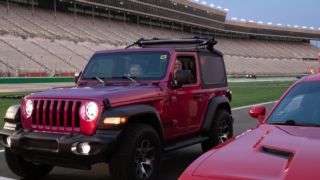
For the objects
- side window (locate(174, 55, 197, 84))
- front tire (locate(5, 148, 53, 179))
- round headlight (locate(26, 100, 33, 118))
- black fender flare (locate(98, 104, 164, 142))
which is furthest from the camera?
side window (locate(174, 55, 197, 84))

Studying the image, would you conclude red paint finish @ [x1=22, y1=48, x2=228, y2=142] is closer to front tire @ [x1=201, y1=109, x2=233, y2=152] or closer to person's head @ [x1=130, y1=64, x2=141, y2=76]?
person's head @ [x1=130, y1=64, x2=141, y2=76]

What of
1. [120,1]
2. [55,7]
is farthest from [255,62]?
[55,7]

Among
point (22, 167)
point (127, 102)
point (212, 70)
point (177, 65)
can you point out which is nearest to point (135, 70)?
point (177, 65)

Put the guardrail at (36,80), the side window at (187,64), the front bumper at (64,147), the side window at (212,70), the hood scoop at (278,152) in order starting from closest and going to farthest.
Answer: the hood scoop at (278,152)
the front bumper at (64,147)
the side window at (187,64)
the side window at (212,70)
the guardrail at (36,80)

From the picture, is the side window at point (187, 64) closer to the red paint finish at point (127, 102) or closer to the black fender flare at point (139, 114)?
the red paint finish at point (127, 102)

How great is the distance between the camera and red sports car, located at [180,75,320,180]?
305 cm

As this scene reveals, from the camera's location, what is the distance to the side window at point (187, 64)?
292 inches

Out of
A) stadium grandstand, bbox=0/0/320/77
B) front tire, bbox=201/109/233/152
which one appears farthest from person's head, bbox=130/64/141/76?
stadium grandstand, bbox=0/0/320/77

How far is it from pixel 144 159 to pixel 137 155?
181mm

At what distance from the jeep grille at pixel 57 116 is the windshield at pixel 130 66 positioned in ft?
4.45

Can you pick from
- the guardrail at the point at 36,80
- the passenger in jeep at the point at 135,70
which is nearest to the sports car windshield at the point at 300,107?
the passenger in jeep at the point at 135,70

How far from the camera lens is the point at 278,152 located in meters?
3.38

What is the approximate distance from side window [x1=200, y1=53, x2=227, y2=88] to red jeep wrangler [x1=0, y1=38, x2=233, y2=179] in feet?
0.06

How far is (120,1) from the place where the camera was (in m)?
74.6
